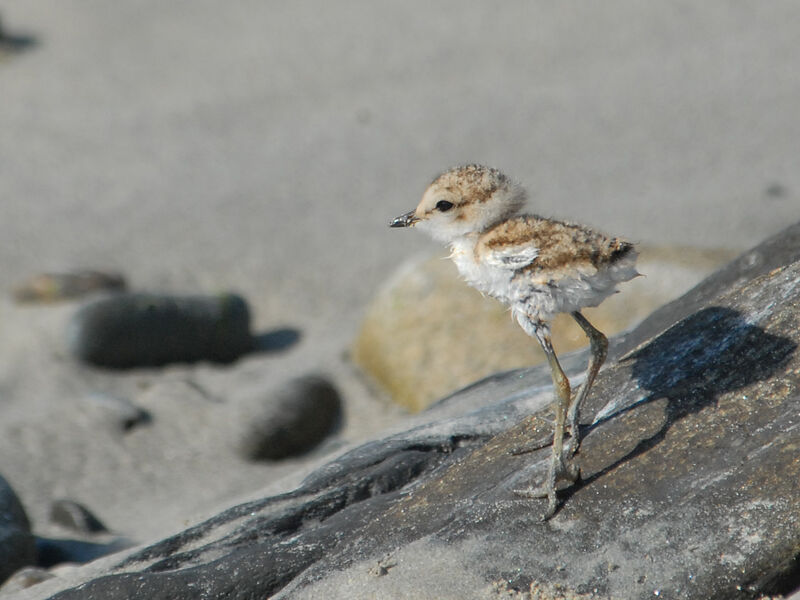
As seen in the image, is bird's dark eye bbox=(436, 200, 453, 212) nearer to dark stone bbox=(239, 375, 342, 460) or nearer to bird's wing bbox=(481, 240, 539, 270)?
bird's wing bbox=(481, 240, 539, 270)

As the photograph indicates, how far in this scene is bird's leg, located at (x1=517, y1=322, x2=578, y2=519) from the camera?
9.01ft

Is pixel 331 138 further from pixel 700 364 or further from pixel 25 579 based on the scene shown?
pixel 700 364

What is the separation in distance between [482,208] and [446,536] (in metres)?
0.91

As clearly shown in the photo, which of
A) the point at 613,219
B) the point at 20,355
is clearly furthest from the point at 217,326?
the point at 613,219

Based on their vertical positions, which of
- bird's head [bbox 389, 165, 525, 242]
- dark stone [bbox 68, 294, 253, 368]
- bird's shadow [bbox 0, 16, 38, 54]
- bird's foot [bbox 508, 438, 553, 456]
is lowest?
bird's foot [bbox 508, 438, 553, 456]

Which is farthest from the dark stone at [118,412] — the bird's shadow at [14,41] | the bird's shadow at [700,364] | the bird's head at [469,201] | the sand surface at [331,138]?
the bird's shadow at [14,41]

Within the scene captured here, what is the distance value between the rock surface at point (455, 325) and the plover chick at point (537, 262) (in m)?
2.43

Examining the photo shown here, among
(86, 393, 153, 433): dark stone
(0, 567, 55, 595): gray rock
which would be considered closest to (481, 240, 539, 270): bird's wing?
(0, 567, 55, 595): gray rock

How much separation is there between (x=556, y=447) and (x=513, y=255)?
51 cm

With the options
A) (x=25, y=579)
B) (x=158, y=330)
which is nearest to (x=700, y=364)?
(x=25, y=579)

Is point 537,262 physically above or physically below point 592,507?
above

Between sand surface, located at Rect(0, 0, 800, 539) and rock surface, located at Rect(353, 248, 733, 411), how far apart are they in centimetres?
23

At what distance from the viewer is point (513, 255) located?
2.80 m

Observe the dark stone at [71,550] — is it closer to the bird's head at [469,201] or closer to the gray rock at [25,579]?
the gray rock at [25,579]
